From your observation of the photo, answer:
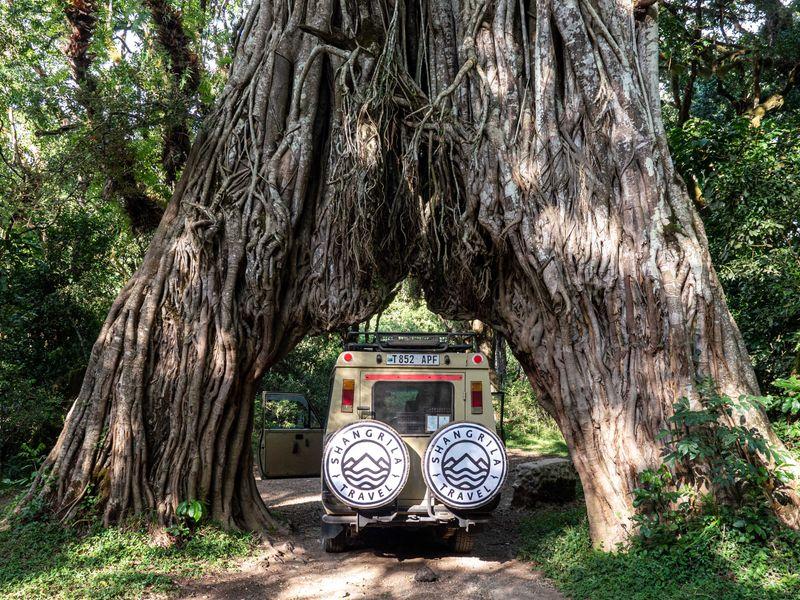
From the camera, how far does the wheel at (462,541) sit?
7.15 metres

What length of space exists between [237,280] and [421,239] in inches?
94.8

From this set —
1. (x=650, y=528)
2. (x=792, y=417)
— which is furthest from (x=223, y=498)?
(x=792, y=417)

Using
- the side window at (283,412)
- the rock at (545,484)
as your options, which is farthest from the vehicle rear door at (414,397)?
the side window at (283,412)

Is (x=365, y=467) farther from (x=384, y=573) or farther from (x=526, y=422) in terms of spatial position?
(x=526, y=422)

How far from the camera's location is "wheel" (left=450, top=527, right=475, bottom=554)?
7.15 metres

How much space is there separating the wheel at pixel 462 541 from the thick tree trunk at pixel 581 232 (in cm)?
136

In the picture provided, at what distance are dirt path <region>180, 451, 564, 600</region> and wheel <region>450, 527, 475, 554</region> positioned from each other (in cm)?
9

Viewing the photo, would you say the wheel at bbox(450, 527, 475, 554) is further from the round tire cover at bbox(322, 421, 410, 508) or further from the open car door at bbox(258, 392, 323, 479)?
the open car door at bbox(258, 392, 323, 479)

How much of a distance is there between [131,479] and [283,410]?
306 inches

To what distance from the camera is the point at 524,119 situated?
304 inches

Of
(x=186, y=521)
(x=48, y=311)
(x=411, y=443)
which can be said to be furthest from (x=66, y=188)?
(x=411, y=443)

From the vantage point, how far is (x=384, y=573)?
6574 millimetres

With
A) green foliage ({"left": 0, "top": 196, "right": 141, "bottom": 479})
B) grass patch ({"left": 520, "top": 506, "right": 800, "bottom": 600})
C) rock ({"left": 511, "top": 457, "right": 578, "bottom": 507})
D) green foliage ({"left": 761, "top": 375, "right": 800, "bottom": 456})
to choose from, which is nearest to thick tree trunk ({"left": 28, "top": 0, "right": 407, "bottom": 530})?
green foliage ({"left": 0, "top": 196, "right": 141, "bottom": 479})

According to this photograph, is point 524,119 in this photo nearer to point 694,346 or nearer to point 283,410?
Result: point 694,346
